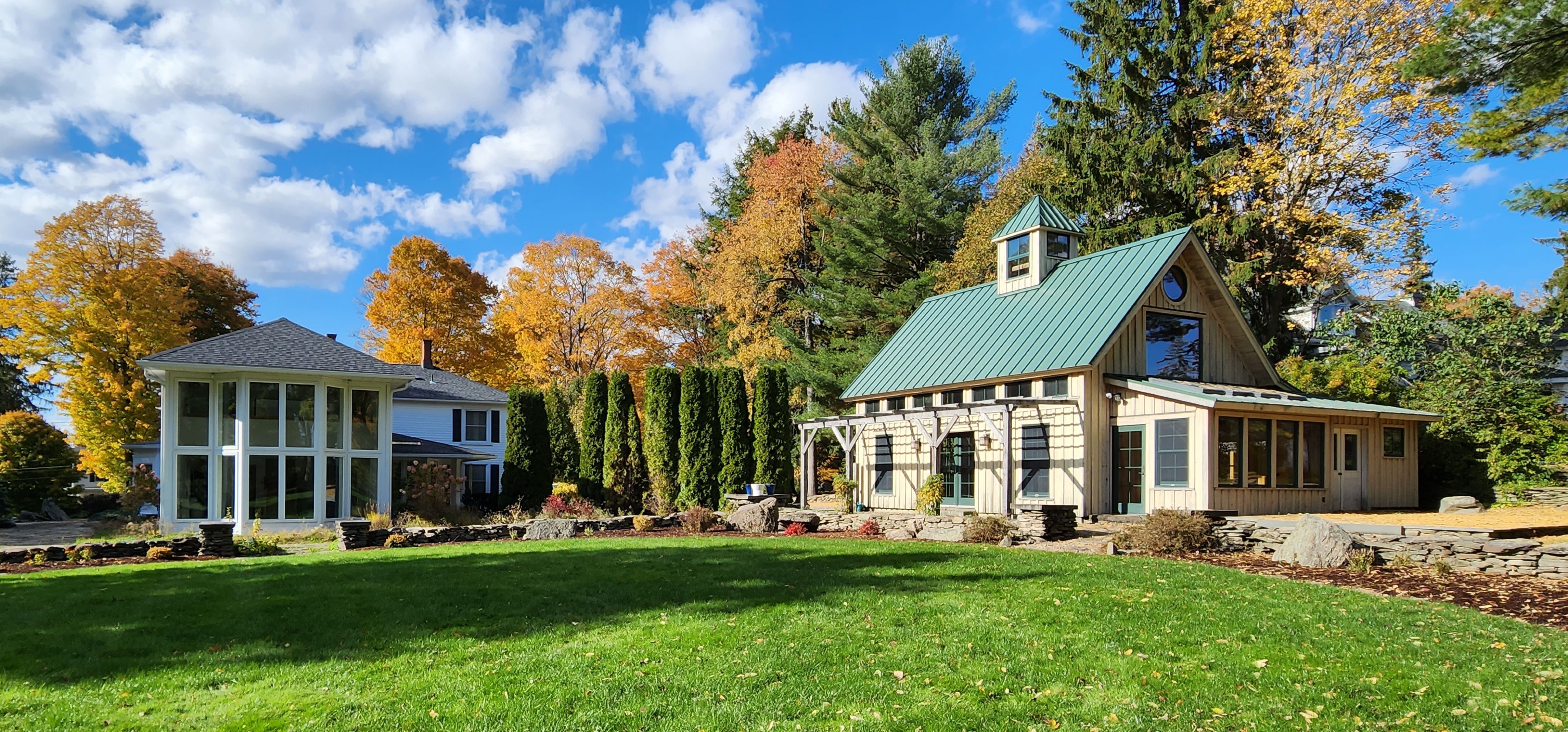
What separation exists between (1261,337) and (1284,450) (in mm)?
10448

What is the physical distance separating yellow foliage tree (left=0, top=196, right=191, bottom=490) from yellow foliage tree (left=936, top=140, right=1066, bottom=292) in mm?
25087

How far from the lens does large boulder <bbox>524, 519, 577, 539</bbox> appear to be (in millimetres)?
16844

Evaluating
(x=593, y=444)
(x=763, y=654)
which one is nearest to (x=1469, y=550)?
(x=763, y=654)

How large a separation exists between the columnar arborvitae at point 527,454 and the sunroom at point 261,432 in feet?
10.1

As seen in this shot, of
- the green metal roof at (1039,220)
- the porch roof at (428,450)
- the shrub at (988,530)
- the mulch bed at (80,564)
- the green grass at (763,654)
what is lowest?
the mulch bed at (80,564)

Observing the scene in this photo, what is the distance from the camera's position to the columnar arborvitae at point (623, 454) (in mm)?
25141

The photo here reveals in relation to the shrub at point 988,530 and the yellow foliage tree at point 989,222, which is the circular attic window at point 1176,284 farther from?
the yellow foliage tree at point 989,222

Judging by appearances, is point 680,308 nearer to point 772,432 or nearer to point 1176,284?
point 772,432

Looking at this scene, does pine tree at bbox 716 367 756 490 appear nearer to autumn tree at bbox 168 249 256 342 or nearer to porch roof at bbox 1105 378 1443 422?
porch roof at bbox 1105 378 1443 422

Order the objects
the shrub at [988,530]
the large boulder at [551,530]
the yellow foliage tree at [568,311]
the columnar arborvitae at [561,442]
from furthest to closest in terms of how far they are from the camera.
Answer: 1. the yellow foliage tree at [568,311]
2. the columnar arborvitae at [561,442]
3. the large boulder at [551,530]
4. the shrub at [988,530]

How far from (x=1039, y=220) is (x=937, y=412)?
5.45 meters

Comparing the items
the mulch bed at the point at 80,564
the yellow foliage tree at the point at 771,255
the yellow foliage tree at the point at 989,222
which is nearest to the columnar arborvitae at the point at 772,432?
the yellow foliage tree at the point at 989,222

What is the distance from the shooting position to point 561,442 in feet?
83.5

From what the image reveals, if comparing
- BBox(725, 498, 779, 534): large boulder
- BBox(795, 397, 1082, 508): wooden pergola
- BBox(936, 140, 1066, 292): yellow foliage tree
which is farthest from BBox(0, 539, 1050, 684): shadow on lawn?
BBox(936, 140, 1066, 292): yellow foliage tree
